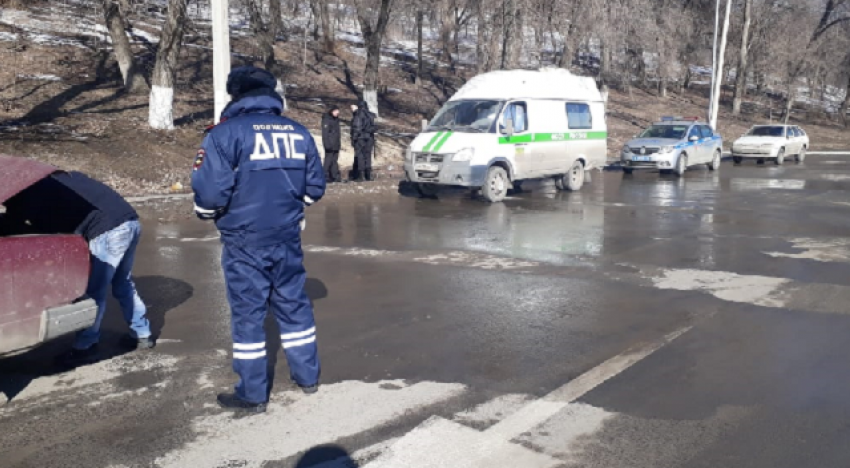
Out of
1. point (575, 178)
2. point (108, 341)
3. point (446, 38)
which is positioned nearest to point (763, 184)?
point (575, 178)

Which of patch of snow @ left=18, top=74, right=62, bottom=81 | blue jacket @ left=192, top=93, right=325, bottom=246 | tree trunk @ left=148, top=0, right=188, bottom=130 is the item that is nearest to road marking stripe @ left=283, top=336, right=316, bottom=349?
blue jacket @ left=192, top=93, right=325, bottom=246

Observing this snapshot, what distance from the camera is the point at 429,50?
4656cm

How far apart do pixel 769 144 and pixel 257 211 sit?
25.6 meters

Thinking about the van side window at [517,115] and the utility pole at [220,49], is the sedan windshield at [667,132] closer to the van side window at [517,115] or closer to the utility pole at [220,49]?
the van side window at [517,115]

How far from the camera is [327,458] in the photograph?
4059 mm

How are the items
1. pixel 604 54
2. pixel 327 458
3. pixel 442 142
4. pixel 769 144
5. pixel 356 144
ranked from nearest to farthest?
pixel 327 458
pixel 442 142
pixel 356 144
pixel 769 144
pixel 604 54

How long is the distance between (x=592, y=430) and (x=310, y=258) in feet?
19.2

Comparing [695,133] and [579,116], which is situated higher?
[579,116]

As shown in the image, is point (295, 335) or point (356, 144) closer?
point (295, 335)

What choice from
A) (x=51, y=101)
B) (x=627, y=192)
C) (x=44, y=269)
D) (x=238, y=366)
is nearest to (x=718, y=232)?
(x=627, y=192)

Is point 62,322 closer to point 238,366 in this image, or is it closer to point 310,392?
point 238,366

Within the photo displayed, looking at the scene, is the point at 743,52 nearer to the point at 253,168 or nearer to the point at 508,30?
the point at 508,30

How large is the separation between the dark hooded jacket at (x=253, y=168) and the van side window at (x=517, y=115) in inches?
435

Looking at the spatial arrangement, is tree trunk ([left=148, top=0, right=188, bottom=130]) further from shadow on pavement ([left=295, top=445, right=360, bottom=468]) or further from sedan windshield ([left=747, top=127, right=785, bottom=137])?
sedan windshield ([left=747, top=127, right=785, bottom=137])
